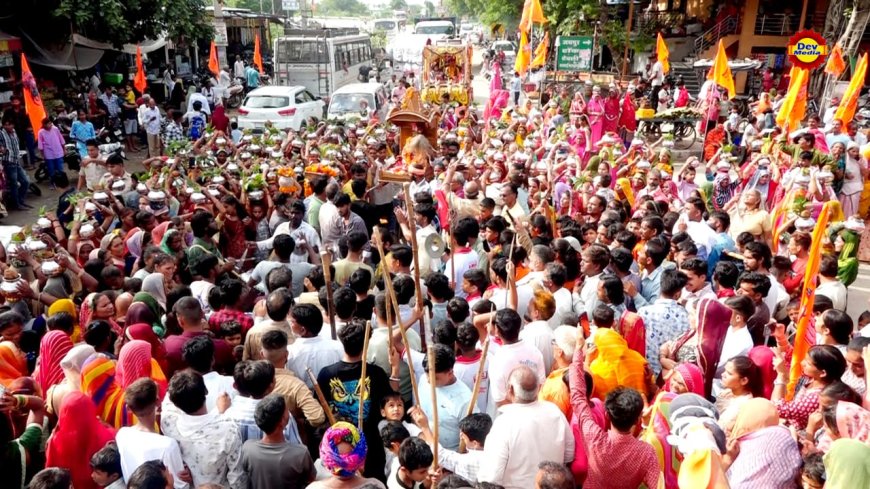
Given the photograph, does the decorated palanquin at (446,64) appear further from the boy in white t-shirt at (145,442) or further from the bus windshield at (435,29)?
the bus windshield at (435,29)

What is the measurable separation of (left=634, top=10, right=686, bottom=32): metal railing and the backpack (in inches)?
814

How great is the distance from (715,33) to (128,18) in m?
20.5

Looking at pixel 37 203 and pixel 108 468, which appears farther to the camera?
pixel 37 203

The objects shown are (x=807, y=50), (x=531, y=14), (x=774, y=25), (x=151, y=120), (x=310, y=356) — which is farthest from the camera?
(x=774, y=25)

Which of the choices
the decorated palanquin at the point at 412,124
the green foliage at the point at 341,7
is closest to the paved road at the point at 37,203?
the decorated palanquin at the point at 412,124

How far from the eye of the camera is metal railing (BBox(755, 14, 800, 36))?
24.6 m

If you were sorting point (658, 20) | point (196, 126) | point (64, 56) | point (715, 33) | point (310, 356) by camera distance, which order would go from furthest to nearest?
1. point (658, 20)
2. point (715, 33)
3. point (64, 56)
4. point (196, 126)
5. point (310, 356)

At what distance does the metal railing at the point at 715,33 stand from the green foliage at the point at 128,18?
18.3 metres

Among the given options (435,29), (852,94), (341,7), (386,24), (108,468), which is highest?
(341,7)

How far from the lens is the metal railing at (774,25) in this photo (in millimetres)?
24609

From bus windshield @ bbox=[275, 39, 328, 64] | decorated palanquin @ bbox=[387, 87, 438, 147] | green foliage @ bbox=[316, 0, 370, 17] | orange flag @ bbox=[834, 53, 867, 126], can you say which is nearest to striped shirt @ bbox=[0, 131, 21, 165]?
decorated palanquin @ bbox=[387, 87, 438, 147]

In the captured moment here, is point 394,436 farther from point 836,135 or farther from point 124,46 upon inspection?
point 124,46

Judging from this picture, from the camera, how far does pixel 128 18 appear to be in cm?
1747

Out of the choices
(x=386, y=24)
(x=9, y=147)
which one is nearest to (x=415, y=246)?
(x=9, y=147)
